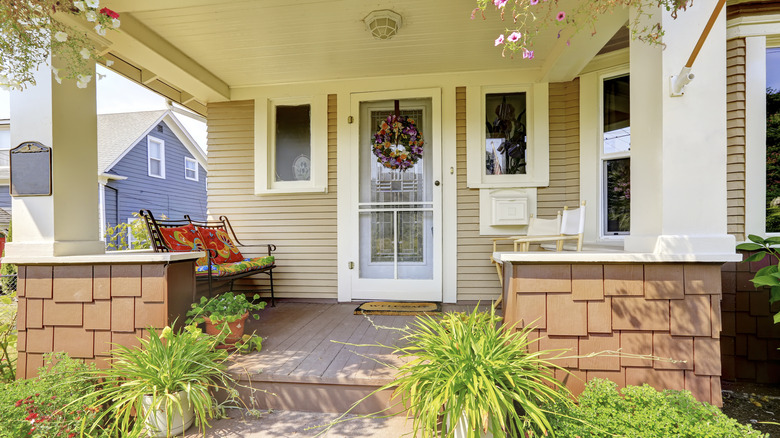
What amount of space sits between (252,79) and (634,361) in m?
3.79

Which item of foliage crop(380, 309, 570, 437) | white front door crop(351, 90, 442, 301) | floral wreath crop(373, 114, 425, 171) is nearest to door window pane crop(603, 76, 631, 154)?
white front door crop(351, 90, 442, 301)

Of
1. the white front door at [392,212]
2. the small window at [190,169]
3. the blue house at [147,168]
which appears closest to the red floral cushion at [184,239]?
the white front door at [392,212]

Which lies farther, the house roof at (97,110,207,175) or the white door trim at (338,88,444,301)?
the house roof at (97,110,207,175)

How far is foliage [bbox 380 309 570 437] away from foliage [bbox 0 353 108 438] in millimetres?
1431

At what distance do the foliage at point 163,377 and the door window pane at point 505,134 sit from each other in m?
2.74

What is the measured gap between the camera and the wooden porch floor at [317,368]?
1.85 metres

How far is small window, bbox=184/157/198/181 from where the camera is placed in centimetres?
1057

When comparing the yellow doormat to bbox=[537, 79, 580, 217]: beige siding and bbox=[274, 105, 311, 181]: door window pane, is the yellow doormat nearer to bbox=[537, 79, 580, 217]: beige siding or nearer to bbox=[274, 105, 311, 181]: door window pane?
bbox=[537, 79, 580, 217]: beige siding

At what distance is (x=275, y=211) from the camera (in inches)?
144

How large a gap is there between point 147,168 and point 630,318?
1082 centimetres

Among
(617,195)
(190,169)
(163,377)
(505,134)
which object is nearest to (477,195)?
(505,134)

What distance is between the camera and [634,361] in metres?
1.64

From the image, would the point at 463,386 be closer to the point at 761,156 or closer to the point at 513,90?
the point at 761,156

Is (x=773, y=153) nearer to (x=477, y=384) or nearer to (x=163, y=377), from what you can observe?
(x=477, y=384)
